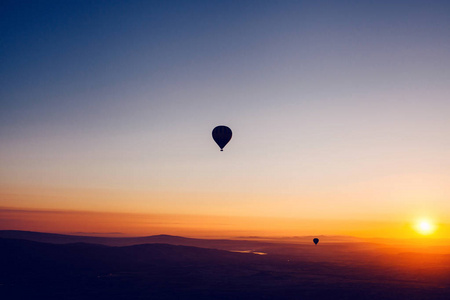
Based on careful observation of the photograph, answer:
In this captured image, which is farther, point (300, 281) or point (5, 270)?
point (5, 270)

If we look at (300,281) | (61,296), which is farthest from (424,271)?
(61,296)

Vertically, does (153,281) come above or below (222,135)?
below

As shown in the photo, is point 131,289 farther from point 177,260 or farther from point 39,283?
point 177,260

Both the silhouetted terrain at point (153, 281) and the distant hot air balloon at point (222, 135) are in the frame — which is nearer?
the silhouetted terrain at point (153, 281)

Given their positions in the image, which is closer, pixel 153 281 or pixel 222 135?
pixel 222 135

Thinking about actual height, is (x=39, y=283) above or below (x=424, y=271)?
below

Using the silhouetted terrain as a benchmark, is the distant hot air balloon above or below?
above

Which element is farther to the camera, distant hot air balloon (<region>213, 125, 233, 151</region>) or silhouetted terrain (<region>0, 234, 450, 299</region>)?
distant hot air balloon (<region>213, 125, 233, 151</region>)

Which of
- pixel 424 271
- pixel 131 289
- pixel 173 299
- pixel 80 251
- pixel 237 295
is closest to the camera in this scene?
pixel 173 299
